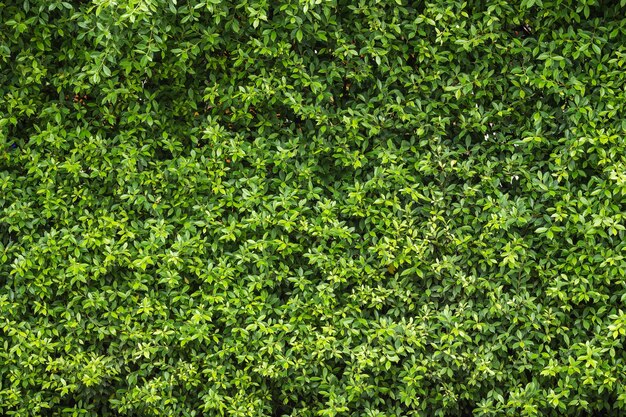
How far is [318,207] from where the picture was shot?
4.68 m

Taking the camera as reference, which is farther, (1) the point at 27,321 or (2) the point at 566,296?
(1) the point at 27,321

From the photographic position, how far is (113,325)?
189 inches

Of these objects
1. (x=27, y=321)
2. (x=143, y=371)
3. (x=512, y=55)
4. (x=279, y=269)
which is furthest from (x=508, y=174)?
(x=27, y=321)

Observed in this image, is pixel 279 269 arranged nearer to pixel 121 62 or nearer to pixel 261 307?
pixel 261 307

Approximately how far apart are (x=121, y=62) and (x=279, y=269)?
1.46 metres

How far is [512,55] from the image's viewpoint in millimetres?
4617

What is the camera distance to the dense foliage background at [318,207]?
4.54m

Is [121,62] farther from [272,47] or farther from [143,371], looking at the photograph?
[143,371]

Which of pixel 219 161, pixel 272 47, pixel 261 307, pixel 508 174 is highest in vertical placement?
pixel 272 47

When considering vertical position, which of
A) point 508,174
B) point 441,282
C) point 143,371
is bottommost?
point 143,371

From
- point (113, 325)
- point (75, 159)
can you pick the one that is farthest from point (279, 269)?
point (75, 159)

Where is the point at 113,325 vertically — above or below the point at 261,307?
below

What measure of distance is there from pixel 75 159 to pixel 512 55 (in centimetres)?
254

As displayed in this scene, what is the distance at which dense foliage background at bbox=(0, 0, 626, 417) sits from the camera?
179 inches
